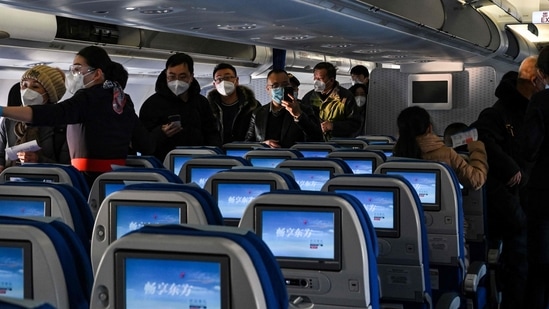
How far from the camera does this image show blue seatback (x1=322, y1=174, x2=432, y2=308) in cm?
414

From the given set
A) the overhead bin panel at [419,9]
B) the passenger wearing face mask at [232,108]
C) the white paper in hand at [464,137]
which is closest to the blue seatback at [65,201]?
the white paper in hand at [464,137]

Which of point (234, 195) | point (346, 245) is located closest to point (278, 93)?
point (234, 195)

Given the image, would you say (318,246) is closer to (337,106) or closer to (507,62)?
(337,106)

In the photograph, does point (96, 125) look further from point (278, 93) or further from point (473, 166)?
point (278, 93)

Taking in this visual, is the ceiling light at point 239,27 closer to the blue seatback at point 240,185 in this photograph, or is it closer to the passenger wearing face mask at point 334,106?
the passenger wearing face mask at point 334,106

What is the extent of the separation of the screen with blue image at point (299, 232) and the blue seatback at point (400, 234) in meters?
0.83

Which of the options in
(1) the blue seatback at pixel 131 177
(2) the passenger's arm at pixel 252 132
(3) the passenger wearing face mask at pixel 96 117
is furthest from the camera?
(2) the passenger's arm at pixel 252 132

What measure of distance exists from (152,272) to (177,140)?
5577 millimetres

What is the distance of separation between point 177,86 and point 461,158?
107 inches

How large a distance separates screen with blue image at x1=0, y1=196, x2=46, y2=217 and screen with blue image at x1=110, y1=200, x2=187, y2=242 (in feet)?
1.21

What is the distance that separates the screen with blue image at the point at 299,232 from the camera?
325 centimetres

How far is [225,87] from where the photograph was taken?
927 cm

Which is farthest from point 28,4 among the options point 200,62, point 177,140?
point 200,62

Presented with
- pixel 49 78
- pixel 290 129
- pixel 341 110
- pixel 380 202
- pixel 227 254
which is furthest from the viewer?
pixel 341 110
